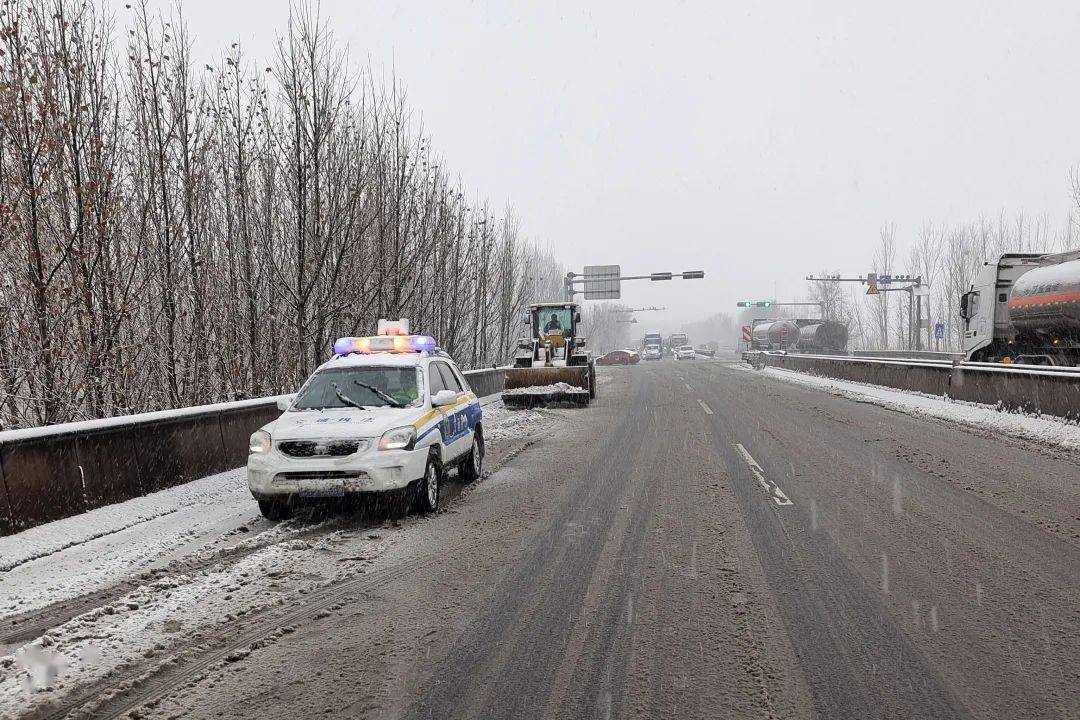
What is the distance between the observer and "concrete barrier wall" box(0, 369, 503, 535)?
6.74m

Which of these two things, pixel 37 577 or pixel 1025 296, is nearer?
pixel 37 577

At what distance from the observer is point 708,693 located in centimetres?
354

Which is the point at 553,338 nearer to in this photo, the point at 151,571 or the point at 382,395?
the point at 382,395

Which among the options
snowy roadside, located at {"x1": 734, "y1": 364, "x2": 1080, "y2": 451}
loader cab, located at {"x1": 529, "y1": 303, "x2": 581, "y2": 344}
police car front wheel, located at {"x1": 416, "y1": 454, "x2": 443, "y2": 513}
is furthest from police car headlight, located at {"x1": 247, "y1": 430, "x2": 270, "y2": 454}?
loader cab, located at {"x1": 529, "y1": 303, "x2": 581, "y2": 344}

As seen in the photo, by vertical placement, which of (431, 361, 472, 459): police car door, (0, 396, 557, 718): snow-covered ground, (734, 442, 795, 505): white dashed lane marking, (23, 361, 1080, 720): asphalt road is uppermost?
(431, 361, 472, 459): police car door

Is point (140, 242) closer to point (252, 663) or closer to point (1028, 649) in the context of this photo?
point (252, 663)

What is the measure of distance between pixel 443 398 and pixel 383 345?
1416mm

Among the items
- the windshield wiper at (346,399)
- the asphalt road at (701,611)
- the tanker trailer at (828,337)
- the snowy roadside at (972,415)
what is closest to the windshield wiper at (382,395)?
the windshield wiper at (346,399)

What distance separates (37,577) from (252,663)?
2.83 m

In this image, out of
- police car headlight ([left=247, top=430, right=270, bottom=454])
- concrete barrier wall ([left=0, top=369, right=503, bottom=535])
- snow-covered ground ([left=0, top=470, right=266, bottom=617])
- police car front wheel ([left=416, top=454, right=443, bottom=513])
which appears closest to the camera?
snow-covered ground ([left=0, top=470, right=266, bottom=617])

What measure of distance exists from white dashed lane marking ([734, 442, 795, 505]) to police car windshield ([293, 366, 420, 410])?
4.07 m

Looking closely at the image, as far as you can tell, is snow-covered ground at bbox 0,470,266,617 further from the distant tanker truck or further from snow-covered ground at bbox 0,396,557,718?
the distant tanker truck

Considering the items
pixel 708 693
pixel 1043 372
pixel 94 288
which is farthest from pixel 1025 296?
pixel 94 288

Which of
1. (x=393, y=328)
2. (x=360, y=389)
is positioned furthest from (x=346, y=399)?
(x=393, y=328)
